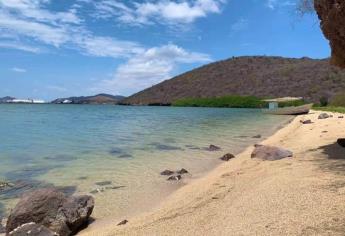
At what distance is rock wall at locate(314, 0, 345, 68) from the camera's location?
448 inches

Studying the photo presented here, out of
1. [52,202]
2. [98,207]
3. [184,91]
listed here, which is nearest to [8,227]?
[52,202]

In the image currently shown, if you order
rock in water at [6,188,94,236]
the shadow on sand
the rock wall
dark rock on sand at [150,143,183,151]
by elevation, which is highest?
the rock wall

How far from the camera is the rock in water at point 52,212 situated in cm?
805

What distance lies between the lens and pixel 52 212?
8.23m

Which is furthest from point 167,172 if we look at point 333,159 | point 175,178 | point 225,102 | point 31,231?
point 225,102

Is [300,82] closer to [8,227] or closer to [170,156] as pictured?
[170,156]

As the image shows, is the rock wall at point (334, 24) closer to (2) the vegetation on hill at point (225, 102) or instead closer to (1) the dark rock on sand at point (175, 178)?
(1) the dark rock on sand at point (175, 178)

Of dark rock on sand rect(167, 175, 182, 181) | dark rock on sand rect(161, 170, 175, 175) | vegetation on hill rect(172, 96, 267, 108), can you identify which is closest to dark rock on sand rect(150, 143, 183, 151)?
dark rock on sand rect(161, 170, 175, 175)

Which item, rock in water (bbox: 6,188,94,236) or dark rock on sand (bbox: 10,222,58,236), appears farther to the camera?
rock in water (bbox: 6,188,94,236)

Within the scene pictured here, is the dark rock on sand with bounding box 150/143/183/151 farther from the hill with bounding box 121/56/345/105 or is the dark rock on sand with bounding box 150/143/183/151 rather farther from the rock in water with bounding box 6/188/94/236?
the hill with bounding box 121/56/345/105

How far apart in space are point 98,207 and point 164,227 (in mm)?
3107

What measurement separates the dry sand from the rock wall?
10.0 ft

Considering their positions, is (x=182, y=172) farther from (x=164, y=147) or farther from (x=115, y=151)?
(x=164, y=147)

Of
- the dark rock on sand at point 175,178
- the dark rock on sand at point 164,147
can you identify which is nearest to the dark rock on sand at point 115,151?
the dark rock on sand at point 164,147
